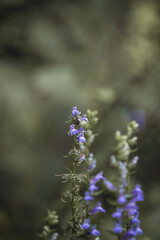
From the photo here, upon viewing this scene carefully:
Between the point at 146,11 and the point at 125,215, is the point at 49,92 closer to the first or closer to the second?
the point at 146,11

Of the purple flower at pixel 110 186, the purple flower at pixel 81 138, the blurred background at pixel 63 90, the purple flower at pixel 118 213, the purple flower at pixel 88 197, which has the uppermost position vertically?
the blurred background at pixel 63 90

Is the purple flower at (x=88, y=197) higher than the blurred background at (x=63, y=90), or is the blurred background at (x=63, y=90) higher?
the blurred background at (x=63, y=90)

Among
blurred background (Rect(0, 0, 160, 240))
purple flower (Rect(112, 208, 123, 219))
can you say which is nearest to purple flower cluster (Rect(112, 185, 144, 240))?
purple flower (Rect(112, 208, 123, 219))

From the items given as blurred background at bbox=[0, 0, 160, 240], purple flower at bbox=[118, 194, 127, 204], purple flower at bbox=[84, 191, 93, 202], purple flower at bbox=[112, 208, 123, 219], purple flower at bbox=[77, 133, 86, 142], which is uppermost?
blurred background at bbox=[0, 0, 160, 240]

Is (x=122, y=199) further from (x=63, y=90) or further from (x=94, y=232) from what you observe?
(x=63, y=90)

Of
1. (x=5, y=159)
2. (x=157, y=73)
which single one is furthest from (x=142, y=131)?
(x=5, y=159)

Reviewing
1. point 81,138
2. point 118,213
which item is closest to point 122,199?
point 118,213

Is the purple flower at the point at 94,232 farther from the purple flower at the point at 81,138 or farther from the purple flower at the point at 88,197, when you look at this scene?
the purple flower at the point at 81,138

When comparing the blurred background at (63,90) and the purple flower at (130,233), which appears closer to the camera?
the purple flower at (130,233)

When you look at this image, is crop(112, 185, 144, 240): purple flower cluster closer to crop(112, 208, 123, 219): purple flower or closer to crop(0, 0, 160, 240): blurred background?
crop(112, 208, 123, 219): purple flower

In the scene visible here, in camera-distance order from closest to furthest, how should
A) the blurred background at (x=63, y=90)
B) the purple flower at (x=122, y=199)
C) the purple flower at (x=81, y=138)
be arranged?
the purple flower at (x=122, y=199)
the purple flower at (x=81, y=138)
the blurred background at (x=63, y=90)

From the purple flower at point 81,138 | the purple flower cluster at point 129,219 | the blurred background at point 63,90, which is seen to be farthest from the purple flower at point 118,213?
the blurred background at point 63,90
